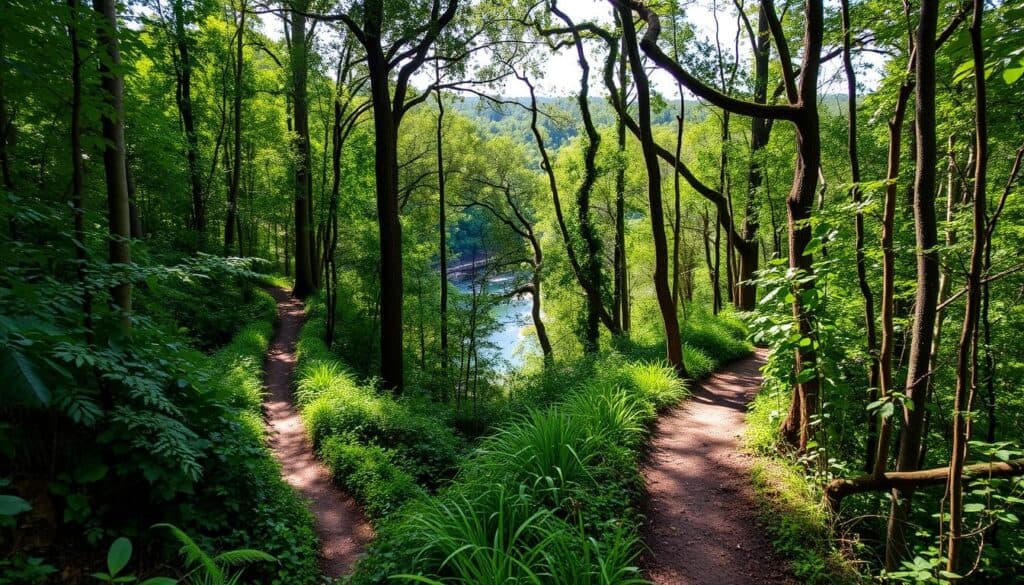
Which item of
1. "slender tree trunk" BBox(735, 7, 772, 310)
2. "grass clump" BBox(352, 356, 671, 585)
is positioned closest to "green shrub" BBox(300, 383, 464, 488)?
"grass clump" BBox(352, 356, 671, 585)

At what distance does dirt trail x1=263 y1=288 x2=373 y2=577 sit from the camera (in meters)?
4.91

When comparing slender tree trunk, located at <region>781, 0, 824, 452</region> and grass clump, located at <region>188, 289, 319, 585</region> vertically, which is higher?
slender tree trunk, located at <region>781, 0, 824, 452</region>

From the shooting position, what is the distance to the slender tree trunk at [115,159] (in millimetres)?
3255

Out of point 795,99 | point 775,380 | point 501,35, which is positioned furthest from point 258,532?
point 501,35

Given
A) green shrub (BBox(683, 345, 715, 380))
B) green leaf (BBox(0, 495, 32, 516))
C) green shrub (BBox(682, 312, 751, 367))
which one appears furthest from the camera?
green shrub (BBox(682, 312, 751, 367))

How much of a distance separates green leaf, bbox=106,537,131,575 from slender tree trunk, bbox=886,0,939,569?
136 inches

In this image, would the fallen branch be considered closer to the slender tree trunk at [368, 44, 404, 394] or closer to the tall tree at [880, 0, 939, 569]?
the tall tree at [880, 0, 939, 569]

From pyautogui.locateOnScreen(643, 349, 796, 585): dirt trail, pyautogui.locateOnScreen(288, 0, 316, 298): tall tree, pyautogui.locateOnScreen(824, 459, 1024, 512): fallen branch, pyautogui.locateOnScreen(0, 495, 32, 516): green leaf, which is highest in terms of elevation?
pyautogui.locateOnScreen(288, 0, 316, 298): tall tree

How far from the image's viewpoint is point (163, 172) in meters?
11.3

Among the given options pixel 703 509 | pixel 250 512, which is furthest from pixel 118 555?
pixel 703 509

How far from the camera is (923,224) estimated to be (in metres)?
2.64

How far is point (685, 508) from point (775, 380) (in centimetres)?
150

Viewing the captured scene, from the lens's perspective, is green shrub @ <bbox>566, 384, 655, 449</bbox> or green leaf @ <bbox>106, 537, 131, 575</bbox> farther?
green shrub @ <bbox>566, 384, 655, 449</bbox>

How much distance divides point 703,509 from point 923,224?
289cm
